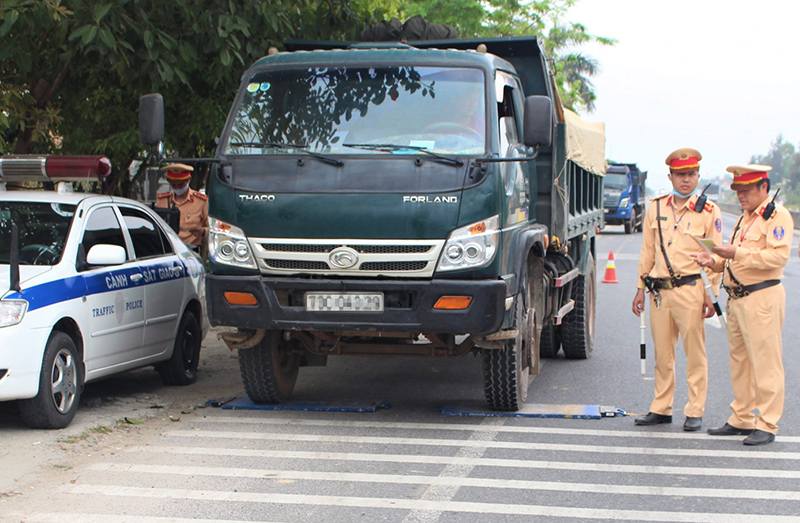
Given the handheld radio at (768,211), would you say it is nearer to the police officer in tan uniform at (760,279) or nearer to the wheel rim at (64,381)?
the police officer in tan uniform at (760,279)

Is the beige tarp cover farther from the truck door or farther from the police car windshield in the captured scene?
the police car windshield

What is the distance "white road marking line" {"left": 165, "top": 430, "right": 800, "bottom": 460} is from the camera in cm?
629

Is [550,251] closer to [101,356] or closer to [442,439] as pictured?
[442,439]

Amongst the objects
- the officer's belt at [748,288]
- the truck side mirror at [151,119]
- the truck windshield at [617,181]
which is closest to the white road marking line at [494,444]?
the officer's belt at [748,288]

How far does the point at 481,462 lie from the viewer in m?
6.00

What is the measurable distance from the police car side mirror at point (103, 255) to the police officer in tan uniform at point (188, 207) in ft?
13.4

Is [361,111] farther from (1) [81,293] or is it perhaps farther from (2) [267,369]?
(1) [81,293]

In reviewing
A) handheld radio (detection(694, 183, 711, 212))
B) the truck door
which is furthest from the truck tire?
handheld radio (detection(694, 183, 711, 212))

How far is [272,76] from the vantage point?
7.23m

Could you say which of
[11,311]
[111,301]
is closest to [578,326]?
[111,301]

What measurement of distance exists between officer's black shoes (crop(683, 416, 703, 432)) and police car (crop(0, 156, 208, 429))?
410 centimetres

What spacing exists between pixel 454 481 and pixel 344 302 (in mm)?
1534

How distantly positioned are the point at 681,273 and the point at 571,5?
36.9 metres

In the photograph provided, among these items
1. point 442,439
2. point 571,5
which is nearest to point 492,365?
point 442,439
